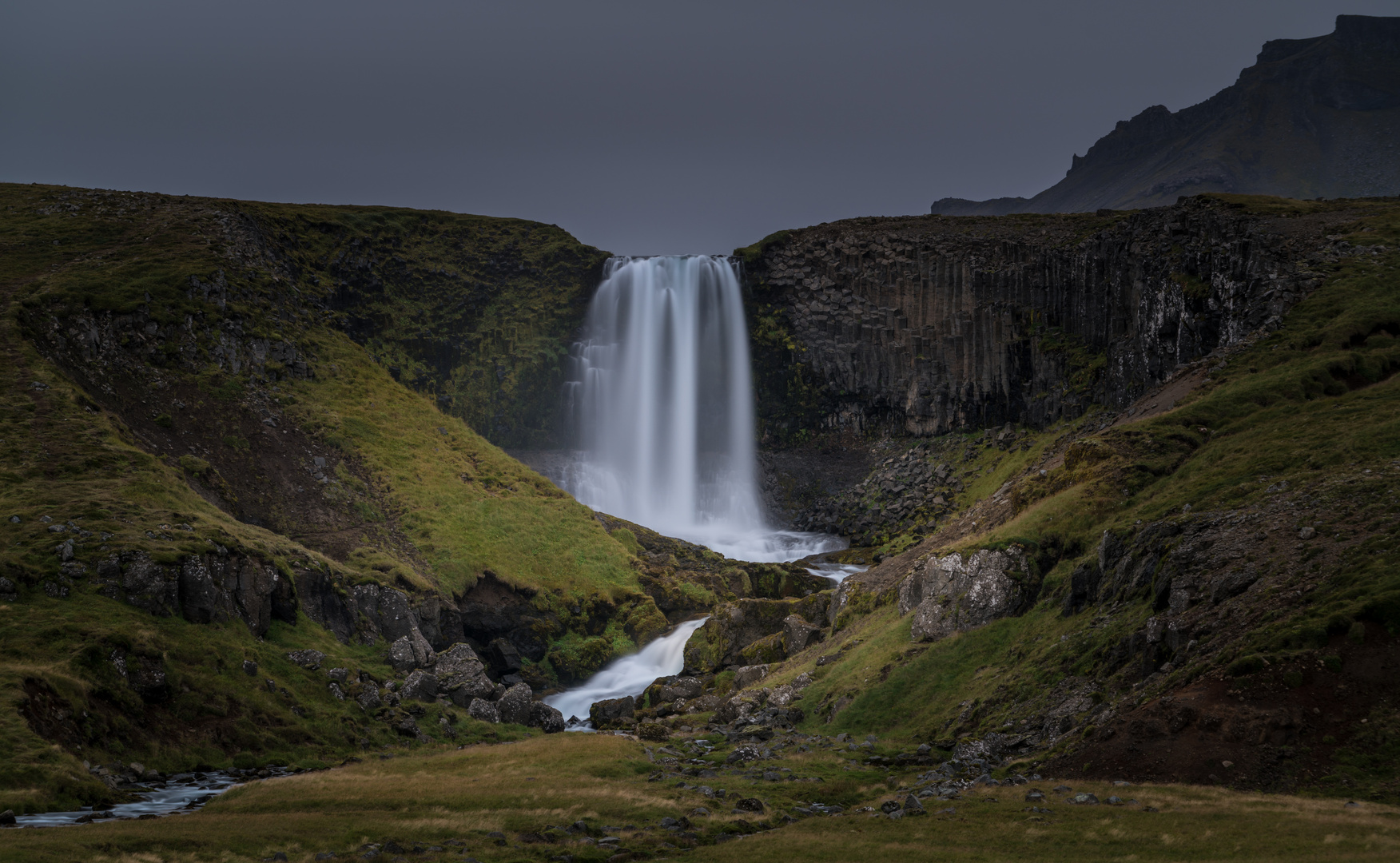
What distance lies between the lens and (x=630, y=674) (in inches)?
2128

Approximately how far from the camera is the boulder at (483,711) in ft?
134

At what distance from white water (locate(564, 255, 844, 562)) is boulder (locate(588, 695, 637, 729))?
151 feet

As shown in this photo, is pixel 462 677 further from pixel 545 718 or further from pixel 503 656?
pixel 503 656

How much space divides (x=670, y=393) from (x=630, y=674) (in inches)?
1879

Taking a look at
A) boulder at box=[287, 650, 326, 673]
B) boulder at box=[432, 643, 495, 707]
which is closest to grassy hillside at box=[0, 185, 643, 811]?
boulder at box=[287, 650, 326, 673]

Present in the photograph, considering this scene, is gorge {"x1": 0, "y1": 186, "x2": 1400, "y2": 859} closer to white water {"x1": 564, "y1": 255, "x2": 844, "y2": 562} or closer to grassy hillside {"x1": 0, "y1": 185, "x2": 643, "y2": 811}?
grassy hillside {"x1": 0, "y1": 185, "x2": 643, "y2": 811}

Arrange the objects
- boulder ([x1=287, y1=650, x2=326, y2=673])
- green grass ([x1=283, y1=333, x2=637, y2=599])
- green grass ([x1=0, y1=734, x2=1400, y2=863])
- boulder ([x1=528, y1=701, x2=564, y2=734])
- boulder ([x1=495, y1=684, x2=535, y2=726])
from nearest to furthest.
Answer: green grass ([x1=0, y1=734, x2=1400, y2=863]) → boulder ([x1=287, y1=650, x2=326, y2=673]) → boulder ([x1=495, y1=684, x2=535, y2=726]) → boulder ([x1=528, y1=701, x2=564, y2=734]) → green grass ([x1=283, y1=333, x2=637, y2=599])

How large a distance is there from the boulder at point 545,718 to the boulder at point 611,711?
248 cm

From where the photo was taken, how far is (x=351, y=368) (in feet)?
249

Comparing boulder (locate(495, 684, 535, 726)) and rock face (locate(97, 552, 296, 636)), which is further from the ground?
rock face (locate(97, 552, 296, 636))

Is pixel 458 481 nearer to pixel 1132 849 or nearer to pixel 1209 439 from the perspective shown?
pixel 1209 439

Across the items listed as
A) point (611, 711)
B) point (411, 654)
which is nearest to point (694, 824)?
point (611, 711)

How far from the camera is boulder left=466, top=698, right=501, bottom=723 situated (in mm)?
40875

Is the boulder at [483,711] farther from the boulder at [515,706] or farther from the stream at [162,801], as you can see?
the stream at [162,801]
